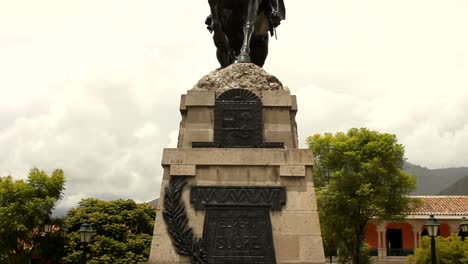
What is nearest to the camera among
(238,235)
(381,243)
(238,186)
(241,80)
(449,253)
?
(238,235)

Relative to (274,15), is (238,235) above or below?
below

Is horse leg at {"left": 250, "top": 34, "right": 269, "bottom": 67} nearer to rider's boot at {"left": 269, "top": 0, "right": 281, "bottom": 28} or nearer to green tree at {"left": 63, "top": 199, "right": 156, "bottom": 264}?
rider's boot at {"left": 269, "top": 0, "right": 281, "bottom": 28}

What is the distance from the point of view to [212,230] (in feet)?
23.4

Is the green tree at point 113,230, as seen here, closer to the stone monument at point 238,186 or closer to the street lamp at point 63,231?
the street lamp at point 63,231

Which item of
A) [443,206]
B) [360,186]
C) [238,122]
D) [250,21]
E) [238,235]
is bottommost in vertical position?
[238,235]

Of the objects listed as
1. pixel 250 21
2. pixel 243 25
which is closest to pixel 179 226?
pixel 250 21

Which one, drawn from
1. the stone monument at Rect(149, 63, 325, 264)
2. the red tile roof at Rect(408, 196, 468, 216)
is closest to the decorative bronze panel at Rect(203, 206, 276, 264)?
the stone monument at Rect(149, 63, 325, 264)

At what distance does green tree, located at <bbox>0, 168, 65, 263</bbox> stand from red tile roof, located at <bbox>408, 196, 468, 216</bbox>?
80.8ft

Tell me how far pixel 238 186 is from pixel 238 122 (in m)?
0.98

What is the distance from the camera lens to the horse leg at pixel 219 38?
937 centimetres

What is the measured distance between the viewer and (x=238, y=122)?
25.6 feet

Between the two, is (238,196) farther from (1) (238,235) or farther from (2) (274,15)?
(2) (274,15)

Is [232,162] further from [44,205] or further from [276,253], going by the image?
[44,205]

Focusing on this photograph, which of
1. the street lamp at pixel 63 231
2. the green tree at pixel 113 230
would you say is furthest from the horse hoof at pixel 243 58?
the street lamp at pixel 63 231
